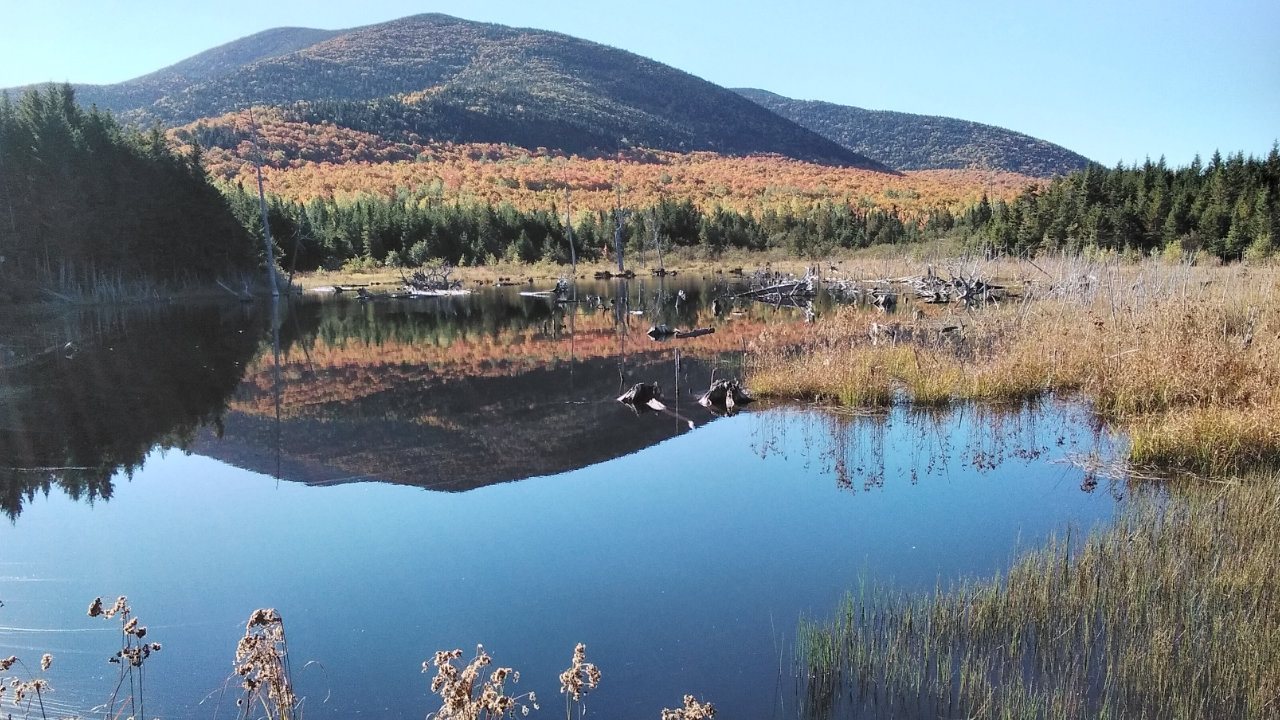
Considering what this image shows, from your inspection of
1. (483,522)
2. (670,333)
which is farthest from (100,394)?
(670,333)

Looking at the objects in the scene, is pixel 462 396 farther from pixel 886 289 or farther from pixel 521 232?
pixel 521 232

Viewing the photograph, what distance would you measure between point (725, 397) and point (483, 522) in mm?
4757

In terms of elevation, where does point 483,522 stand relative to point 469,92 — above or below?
below

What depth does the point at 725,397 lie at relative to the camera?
10734mm

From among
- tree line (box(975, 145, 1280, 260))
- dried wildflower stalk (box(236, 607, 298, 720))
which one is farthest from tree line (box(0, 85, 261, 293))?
tree line (box(975, 145, 1280, 260))

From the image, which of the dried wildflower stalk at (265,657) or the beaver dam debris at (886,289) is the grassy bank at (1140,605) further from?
the beaver dam debris at (886,289)

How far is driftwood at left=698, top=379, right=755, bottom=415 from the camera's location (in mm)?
10617

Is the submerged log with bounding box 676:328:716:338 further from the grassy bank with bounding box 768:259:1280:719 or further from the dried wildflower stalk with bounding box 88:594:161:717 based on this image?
the dried wildflower stalk with bounding box 88:594:161:717

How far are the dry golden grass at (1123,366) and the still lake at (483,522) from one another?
54 cm

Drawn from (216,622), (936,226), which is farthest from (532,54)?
(216,622)

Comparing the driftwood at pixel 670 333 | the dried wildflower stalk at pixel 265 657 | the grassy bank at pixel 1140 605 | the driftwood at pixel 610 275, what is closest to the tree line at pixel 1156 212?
the driftwood at pixel 670 333

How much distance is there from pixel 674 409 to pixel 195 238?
82.0ft

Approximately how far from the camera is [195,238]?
29.5 meters

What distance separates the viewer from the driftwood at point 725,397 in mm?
10617
